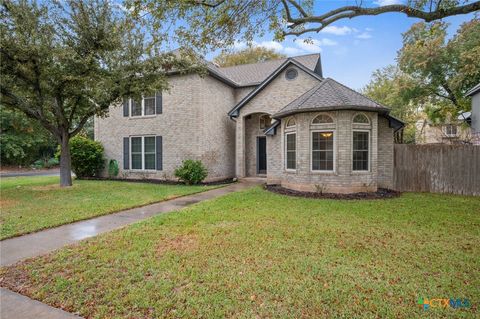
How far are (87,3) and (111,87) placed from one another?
3.44m

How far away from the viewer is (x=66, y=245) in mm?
5289

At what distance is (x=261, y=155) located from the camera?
17188 mm

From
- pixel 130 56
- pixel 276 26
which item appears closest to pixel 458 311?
pixel 276 26

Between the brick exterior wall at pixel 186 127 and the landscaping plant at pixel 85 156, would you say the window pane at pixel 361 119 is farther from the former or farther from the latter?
the landscaping plant at pixel 85 156

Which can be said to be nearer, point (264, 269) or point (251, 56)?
point (264, 269)

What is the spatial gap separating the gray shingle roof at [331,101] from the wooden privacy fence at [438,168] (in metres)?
2.45

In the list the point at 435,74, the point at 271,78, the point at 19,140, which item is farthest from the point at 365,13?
the point at 19,140

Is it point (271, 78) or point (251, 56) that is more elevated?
point (251, 56)

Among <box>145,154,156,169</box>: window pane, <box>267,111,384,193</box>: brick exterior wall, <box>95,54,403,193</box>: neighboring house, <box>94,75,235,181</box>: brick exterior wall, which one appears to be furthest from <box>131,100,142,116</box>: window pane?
<box>267,111,384,193</box>: brick exterior wall

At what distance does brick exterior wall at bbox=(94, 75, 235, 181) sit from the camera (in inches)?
590

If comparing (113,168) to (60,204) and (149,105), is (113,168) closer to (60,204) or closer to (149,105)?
(149,105)

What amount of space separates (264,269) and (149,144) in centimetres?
1366

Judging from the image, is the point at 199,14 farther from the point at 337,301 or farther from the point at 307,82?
the point at 307,82

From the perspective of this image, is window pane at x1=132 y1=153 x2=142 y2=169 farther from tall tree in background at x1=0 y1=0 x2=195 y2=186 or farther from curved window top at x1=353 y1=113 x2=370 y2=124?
curved window top at x1=353 y1=113 x2=370 y2=124
